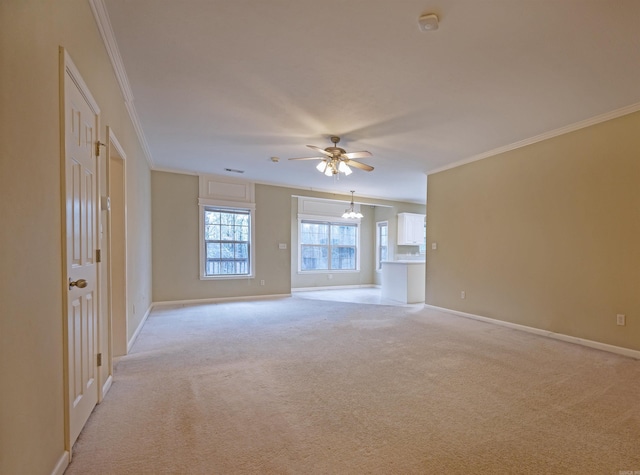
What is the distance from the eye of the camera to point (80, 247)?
1.85m

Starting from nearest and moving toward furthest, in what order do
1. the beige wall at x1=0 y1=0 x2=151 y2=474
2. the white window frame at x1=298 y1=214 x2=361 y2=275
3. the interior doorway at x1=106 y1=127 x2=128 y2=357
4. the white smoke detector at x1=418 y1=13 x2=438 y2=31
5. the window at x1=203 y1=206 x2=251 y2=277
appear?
the beige wall at x1=0 y1=0 x2=151 y2=474 → the white smoke detector at x1=418 y1=13 x2=438 y2=31 → the interior doorway at x1=106 y1=127 x2=128 y2=357 → the window at x1=203 y1=206 x2=251 y2=277 → the white window frame at x1=298 y1=214 x2=361 y2=275

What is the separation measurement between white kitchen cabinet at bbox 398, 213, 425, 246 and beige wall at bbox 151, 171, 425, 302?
98.3 inches

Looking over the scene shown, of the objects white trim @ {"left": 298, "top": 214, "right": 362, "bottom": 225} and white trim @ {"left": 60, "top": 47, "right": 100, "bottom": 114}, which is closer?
white trim @ {"left": 60, "top": 47, "right": 100, "bottom": 114}

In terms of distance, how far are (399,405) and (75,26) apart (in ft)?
10.3

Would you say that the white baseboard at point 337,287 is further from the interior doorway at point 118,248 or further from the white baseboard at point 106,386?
the white baseboard at point 106,386

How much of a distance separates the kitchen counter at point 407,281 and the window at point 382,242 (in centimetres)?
237

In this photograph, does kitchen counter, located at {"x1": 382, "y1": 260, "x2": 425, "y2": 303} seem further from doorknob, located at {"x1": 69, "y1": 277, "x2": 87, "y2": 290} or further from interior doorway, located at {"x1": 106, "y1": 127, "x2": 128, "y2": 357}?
doorknob, located at {"x1": 69, "y1": 277, "x2": 87, "y2": 290}

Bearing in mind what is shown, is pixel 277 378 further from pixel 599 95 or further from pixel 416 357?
pixel 599 95

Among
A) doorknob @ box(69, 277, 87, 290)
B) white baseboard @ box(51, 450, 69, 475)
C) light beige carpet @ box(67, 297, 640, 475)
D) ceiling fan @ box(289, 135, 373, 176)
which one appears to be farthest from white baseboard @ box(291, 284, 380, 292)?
white baseboard @ box(51, 450, 69, 475)

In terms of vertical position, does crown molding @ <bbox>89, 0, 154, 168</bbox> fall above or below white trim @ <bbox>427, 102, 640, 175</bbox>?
above

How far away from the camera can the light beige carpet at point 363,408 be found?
63.4 inches

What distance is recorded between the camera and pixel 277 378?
2.61 meters

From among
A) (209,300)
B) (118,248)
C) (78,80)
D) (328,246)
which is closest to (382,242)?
(328,246)

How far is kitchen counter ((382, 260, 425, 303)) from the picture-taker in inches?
253
